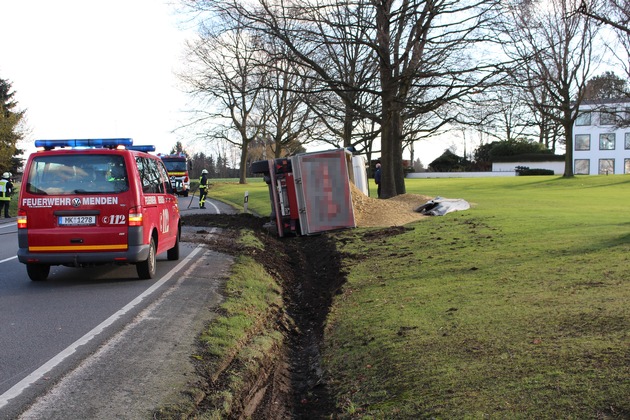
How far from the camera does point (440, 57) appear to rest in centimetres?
2241

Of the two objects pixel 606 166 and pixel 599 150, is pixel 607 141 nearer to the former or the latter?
pixel 599 150

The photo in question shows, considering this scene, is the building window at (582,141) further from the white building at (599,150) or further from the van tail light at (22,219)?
the van tail light at (22,219)

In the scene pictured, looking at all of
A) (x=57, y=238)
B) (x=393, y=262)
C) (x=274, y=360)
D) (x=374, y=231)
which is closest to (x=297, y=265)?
(x=393, y=262)

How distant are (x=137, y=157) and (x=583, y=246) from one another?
7.85 meters

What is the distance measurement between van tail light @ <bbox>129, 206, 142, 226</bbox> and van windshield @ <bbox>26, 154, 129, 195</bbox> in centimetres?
34

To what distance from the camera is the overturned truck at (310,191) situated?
1666 cm

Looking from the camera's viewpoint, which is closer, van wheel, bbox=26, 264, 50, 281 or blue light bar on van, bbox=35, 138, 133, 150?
blue light bar on van, bbox=35, 138, 133, 150

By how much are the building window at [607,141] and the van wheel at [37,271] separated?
79.8 meters

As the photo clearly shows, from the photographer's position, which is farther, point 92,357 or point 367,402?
point 92,357

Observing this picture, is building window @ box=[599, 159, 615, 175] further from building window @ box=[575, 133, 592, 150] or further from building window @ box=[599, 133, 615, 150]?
building window @ box=[575, 133, 592, 150]

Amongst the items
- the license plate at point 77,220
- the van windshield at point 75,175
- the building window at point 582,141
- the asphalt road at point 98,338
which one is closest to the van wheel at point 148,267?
the asphalt road at point 98,338

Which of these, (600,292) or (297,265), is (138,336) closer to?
(600,292)

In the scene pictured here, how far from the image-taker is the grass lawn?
177 inches

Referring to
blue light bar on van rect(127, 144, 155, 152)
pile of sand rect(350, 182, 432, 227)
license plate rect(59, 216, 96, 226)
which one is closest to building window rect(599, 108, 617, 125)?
pile of sand rect(350, 182, 432, 227)
